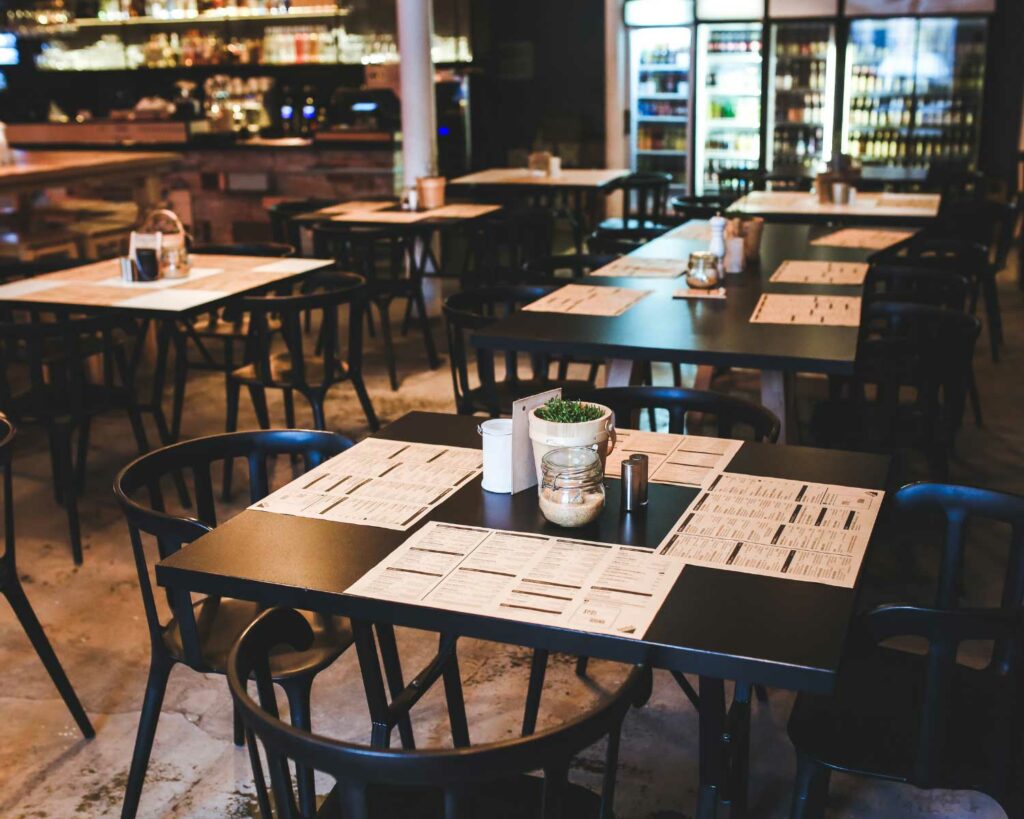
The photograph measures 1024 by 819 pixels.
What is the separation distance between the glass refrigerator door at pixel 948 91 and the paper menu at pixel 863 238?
4.65 metres

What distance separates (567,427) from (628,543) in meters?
0.25

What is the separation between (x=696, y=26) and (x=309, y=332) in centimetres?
513

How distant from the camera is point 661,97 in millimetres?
10211

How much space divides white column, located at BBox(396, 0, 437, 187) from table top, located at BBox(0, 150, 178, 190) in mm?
1593

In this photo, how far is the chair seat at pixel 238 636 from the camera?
2014mm

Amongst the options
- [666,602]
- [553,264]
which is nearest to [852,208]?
[553,264]

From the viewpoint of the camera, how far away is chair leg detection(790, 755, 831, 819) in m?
1.74

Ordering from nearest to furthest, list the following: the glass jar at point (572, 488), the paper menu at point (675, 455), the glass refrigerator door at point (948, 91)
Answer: the glass jar at point (572, 488) → the paper menu at point (675, 455) → the glass refrigerator door at point (948, 91)

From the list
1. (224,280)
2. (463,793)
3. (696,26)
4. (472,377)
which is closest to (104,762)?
(463,793)

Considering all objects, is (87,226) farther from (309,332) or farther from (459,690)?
(459,690)

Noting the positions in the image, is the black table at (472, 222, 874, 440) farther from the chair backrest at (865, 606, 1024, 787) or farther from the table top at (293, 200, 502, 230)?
the table top at (293, 200, 502, 230)

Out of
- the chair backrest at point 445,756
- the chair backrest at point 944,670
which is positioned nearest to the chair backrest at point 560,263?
the chair backrest at point 944,670

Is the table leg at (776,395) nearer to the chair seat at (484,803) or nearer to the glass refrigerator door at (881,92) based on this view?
the chair seat at (484,803)

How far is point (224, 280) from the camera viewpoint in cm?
412
